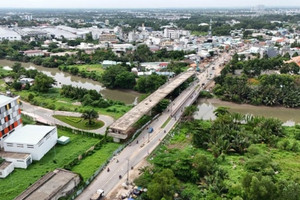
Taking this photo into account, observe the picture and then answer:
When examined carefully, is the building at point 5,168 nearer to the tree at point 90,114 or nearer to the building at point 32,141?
the building at point 32,141

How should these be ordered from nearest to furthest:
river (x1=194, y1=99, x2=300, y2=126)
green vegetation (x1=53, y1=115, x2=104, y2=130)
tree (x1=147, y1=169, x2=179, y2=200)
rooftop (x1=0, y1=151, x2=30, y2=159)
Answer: tree (x1=147, y1=169, x2=179, y2=200) < rooftop (x1=0, y1=151, x2=30, y2=159) < green vegetation (x1=53, y1=115, x2=104, y2=130) < river (x1=194, y1=99, x2=300, y2=126)

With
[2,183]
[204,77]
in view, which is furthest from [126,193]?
[204,77]

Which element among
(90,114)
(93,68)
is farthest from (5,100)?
(93,68)

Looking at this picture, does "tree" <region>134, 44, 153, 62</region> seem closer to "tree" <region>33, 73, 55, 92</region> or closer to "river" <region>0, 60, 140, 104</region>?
"river" <region>0, 60, 140, 104</region>

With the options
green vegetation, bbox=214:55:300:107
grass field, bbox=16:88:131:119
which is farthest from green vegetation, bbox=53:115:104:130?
green vegetation, bbox=214:55:300:107

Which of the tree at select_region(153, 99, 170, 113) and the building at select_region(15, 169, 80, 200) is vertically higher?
the tree at select_region(153, 99, 170, 113)

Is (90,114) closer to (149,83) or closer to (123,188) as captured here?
(123,188)
